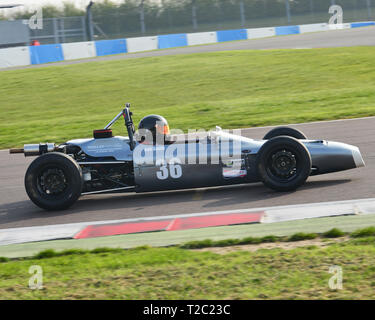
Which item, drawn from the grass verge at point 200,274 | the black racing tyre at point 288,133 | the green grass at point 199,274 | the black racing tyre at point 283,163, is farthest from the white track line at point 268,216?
the black racing tyre at point 288,133

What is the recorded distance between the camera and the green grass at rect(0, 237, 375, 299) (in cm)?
440

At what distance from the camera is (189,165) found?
7.86 m

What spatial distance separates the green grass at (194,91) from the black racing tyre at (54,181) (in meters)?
5.51

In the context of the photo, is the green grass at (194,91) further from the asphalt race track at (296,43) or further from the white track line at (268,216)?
the white track line at (268,216)

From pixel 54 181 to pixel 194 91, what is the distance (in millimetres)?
11306

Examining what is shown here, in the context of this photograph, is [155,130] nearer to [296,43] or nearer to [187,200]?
[187,200]

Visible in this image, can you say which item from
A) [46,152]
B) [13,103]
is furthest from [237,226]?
[13,103]

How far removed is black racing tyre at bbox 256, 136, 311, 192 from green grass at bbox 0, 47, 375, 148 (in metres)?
5.75

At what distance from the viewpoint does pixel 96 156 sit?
27.2 feet

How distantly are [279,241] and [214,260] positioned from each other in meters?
0.81

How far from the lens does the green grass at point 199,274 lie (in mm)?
4402

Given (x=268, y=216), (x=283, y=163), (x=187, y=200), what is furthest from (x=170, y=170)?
(x=268, y=216)

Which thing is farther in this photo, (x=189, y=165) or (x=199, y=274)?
(x=189, y=165)
